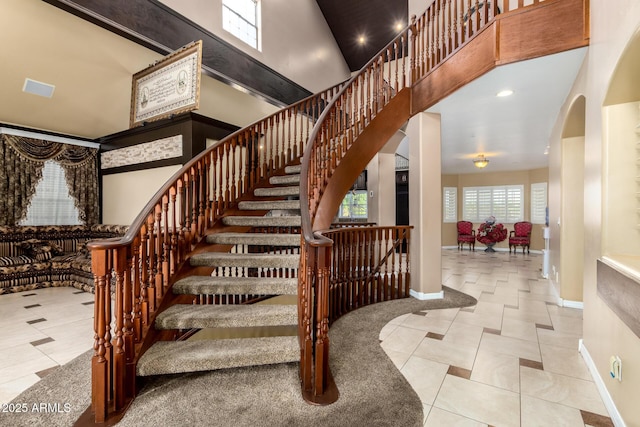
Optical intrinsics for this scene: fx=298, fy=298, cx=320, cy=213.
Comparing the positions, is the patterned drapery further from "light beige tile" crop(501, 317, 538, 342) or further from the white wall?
"light beige tile" crop(501, 317, 538, 342)

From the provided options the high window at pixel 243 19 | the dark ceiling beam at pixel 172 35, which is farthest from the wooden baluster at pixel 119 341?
the high window at pixel 243 19

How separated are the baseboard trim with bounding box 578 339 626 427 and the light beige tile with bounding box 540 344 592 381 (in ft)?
0.13

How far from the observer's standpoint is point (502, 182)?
10.2m

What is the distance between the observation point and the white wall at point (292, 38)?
4.98 metres

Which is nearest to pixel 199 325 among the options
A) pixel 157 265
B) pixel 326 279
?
pixel 157 265

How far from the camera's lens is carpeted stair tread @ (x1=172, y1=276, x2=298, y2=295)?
2.49m

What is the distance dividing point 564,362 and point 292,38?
7.91 metres

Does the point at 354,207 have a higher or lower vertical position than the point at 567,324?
higher

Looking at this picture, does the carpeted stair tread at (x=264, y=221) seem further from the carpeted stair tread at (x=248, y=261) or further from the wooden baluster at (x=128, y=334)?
the wooden baluster at (x=128, y=334)

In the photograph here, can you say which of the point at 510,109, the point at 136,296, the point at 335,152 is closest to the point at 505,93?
the point at 510,109

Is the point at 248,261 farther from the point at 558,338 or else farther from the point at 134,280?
A: the point at 558,338

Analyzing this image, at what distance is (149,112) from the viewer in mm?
4605

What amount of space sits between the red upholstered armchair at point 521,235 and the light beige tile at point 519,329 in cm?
701

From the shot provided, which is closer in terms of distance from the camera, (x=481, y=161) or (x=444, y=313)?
(x=444, y=313)
